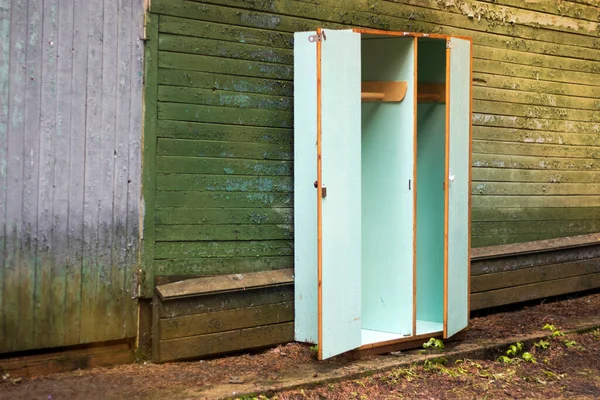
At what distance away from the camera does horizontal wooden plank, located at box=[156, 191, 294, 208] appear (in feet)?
15.2

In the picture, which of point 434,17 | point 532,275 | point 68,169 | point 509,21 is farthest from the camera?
point 532,275

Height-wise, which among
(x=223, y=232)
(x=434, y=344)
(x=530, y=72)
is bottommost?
(x=434, y=344)

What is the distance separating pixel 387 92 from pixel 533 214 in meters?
2.49

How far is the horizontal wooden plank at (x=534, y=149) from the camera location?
635 centimetres

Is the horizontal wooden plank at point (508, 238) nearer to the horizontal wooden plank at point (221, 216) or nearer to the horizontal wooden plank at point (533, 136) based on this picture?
Result: the horizontal wooden plank at point (533, 136)

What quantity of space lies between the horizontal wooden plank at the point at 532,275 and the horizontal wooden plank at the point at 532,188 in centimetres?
74

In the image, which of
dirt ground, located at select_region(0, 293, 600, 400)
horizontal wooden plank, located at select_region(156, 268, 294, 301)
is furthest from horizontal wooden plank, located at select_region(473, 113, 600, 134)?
horizontal wooden plank, located at select_region(156, 268, 294, 301)

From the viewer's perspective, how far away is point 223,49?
4828mm

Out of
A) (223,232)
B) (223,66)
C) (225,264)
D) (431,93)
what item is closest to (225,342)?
(225,264)

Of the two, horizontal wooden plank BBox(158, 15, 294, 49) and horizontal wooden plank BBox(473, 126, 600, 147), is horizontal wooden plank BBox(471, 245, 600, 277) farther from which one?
horizontal wooden plank BBox(158, 15, 294, 49)

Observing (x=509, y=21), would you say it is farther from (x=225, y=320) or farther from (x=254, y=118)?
(x=225, y=320)

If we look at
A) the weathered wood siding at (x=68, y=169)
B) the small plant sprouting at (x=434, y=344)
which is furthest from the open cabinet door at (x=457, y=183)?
the weathered wood siding at (x=68, y=169)

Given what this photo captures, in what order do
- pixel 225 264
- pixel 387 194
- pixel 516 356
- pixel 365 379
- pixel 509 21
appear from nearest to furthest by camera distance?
1. pixel 365 379
2. pixel 225 264
3. pixel 387 194
4. pixel 516 356
5. pixel 509 21

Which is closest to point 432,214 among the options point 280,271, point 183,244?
point 280,271
